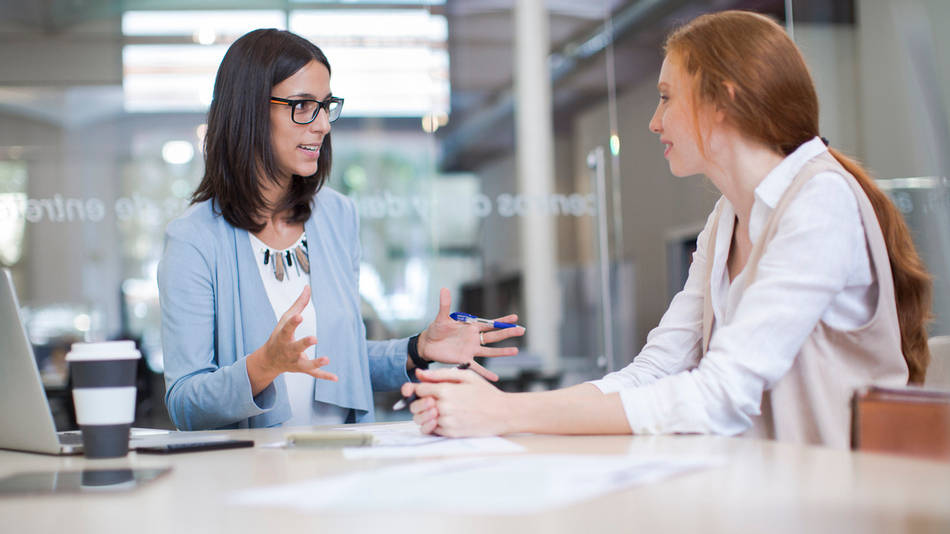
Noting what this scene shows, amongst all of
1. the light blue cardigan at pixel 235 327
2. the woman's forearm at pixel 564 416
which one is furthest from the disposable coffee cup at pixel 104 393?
the woman's forearm at pixel 564 416

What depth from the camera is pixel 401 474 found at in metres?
0.99

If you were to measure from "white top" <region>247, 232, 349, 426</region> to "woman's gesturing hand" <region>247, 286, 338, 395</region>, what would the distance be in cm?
36

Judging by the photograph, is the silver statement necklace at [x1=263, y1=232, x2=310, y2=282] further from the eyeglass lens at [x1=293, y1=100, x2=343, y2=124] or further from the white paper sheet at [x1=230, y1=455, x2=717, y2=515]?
the white paper sheet at [x1=230, y1=455, x2=717, y2=515]

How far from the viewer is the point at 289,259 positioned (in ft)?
7.00

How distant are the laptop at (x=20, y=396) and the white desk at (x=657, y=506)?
0.36 metres

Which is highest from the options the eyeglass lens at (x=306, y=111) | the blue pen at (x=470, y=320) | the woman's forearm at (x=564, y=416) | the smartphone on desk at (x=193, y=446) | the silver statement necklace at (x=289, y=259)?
the eyeglass lens at (x=306, y=111)

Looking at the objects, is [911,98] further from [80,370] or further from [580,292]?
[80,370]

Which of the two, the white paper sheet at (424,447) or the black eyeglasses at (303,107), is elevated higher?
the black eyeglasses at (303,107)

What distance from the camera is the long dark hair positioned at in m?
2.10

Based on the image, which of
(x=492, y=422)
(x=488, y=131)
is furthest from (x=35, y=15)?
(x=492, y=422)

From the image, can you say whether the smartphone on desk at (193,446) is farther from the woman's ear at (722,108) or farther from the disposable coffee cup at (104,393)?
the woman's ear at (722,108)

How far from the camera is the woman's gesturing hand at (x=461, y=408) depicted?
1332 mm

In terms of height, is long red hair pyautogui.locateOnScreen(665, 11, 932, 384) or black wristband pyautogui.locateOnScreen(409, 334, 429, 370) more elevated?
long red hair pyautogui.locateOnScreen(665, 11, 932, 384)

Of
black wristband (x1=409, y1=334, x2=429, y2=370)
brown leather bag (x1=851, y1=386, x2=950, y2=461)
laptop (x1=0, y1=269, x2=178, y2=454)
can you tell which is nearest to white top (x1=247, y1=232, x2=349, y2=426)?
black wristband (x1=409, y1=334, x2=429, y2=370)
